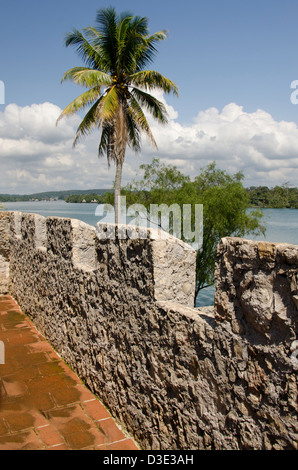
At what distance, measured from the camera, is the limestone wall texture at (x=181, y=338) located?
5.44 feet

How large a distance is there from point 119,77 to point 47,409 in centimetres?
1610

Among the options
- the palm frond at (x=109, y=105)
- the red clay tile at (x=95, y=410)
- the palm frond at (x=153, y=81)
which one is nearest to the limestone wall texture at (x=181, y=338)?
the red clay tile at (x=95, y=410)

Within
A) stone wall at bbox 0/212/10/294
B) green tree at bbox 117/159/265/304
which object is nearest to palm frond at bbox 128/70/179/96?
green tree at bbox 117/159/265/304

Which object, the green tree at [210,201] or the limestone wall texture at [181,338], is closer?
the limestone wall texture at [181,338]

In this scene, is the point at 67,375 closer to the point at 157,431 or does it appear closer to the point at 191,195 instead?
the point at 157,431

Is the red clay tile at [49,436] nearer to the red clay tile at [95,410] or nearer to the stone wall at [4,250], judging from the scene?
the red clay tile at [95,410]

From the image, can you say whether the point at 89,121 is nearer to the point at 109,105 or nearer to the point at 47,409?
the point at 109,105

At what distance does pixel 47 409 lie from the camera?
3.19 metres

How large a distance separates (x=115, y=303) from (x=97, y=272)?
1.36ft

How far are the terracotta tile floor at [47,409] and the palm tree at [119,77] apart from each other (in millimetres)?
12861

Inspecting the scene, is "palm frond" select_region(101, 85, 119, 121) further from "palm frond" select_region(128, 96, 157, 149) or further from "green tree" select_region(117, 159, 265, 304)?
"green tree" select_region(117, 159, 265, 304)

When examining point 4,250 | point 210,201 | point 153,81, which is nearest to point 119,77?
point 153,81

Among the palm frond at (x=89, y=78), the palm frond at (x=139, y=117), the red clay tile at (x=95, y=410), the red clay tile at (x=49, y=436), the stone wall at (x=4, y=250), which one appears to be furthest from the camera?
the palm frond at (x=139, y=117)

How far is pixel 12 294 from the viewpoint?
6.82 metres
